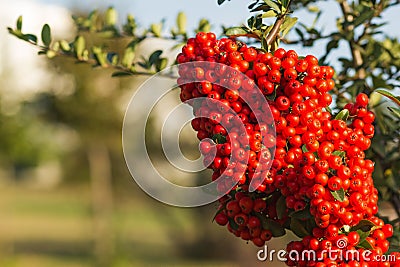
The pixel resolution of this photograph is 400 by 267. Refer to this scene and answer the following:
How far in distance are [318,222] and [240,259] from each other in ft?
21.7

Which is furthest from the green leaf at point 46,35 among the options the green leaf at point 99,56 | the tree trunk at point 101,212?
the tree trunk at point 101,212

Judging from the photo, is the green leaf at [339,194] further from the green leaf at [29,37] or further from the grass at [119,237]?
the grass at [119,237]

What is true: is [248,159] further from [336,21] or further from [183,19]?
[336,21]

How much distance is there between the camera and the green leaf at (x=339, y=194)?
103 cm

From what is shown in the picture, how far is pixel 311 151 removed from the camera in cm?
106

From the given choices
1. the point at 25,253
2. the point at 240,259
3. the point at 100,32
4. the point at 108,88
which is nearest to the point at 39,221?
the point at 25,253

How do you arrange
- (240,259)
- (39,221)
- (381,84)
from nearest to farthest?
(381,84), (240,259), (39,221)

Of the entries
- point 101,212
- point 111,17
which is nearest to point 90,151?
point 101,212

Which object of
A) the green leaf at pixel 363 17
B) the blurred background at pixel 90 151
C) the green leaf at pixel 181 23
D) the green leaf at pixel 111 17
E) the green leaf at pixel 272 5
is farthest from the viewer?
the blurred background at pixel 90 151

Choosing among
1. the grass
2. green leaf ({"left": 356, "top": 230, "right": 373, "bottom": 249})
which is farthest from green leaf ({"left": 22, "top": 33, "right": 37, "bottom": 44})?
the grass

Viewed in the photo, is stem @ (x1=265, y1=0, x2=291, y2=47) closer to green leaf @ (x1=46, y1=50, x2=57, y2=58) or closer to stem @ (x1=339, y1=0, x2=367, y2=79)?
stem @ (x1=339, y1=0, x2=367, y2=79)

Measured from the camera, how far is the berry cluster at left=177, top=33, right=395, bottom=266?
105 centimetres

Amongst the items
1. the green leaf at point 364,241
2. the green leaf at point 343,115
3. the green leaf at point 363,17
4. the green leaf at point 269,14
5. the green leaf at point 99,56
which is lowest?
the green leaf at point 364,241

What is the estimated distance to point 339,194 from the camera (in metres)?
1.04
